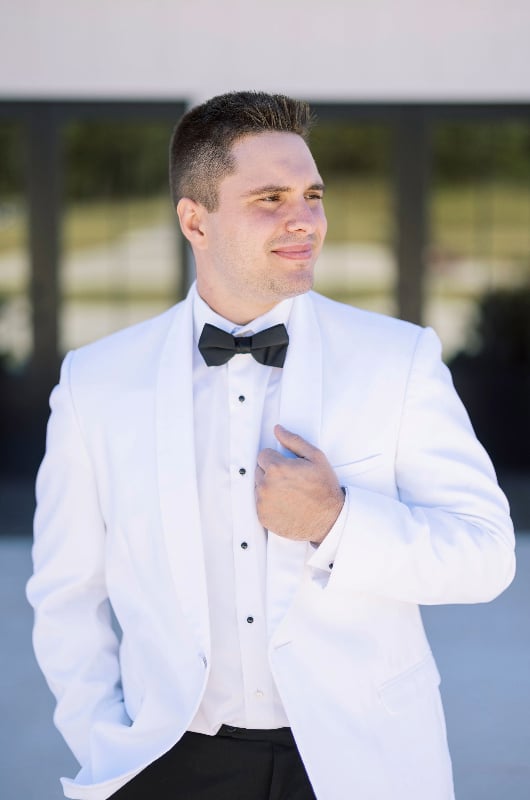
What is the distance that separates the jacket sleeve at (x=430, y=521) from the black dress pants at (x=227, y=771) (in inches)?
12.6

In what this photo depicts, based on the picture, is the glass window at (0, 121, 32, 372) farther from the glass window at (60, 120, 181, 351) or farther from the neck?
the neck

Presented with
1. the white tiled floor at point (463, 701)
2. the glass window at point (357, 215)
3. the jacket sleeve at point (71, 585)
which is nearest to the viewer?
the jacket sleeve at point (71, 585)

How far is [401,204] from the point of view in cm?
697

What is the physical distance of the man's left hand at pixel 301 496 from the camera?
1754mm

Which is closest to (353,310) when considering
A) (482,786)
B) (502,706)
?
(482,786)

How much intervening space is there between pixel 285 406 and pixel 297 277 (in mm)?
229

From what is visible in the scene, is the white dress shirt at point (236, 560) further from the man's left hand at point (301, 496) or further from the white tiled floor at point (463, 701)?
the white tiled floor at point (463, 701)

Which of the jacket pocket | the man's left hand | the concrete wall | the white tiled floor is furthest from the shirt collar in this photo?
the concrete wall

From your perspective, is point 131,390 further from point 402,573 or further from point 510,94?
point 510,94

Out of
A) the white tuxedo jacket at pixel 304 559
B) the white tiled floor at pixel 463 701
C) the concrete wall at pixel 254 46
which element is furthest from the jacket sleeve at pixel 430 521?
the concrete wall at pixel 254 46

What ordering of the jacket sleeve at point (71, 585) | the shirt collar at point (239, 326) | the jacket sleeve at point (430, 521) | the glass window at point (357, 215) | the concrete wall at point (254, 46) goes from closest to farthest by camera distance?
the jacket sleeve at point (430, 521) → the jacket sleeve at point (71, 585) → the shirt collar at point (239, 326) → the concrete wall at point (254, 46) → the glass window at point (357, 215)

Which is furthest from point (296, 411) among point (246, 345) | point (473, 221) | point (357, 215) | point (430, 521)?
point (473, 221)

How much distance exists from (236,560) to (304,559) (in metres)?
0.13

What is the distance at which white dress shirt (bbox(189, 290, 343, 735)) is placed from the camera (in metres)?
1.88
